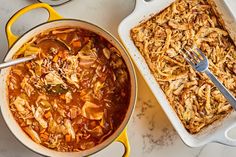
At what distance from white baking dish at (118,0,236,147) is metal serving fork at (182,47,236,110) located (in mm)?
88

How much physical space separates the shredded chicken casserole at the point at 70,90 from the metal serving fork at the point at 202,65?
0.70ft

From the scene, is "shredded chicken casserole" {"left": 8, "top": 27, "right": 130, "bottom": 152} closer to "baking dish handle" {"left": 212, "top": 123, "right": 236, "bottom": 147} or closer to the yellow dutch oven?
the yellow dutch oven

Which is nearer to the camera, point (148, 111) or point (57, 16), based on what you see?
point (57, 16)

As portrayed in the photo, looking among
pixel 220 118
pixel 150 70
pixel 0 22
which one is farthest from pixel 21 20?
pixel 220 118

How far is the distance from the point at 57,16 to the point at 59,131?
1.22 ft

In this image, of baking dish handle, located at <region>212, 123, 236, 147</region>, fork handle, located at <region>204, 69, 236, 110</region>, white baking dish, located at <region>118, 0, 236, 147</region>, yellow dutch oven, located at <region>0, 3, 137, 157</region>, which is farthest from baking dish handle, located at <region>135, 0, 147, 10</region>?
baking dish handle, located at <region>212, 123, 236, 147</region>

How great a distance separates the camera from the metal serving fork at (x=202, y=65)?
1779mm

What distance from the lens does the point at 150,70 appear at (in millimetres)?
1825

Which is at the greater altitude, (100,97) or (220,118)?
(100,97)

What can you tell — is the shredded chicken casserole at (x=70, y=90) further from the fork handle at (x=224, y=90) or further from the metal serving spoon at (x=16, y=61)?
the fork handle at (x=224, y=90)

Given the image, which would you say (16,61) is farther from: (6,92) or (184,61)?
(184,61)

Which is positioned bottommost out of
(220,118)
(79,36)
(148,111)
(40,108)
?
(220,118)

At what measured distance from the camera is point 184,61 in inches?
72.7

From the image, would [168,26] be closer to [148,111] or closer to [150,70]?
[150,70]
